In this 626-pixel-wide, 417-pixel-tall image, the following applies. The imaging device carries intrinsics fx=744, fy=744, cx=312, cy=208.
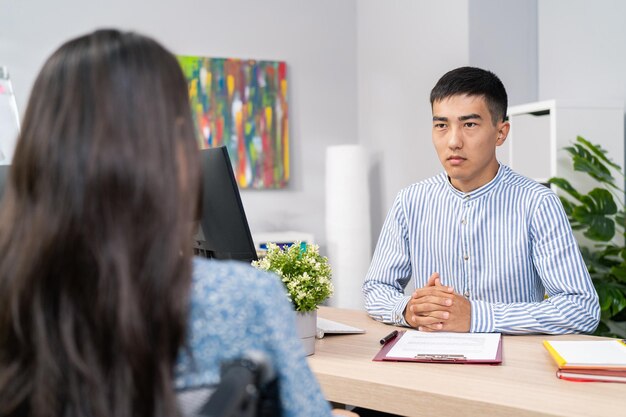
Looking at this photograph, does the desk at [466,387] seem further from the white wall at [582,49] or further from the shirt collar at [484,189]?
the white wall at [582,49]

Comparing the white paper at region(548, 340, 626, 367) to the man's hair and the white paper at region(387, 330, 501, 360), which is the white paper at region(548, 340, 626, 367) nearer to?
the white paper at region(387, 330, 501, 360)

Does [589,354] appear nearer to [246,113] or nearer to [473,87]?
[473,87]

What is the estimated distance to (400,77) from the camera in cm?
489

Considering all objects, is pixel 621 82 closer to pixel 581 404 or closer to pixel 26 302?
pixel 581 404

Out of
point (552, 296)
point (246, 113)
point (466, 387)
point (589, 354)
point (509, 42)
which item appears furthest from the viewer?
point (246, 113)

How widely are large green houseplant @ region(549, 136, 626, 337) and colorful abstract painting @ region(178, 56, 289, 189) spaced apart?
2066 millimetres

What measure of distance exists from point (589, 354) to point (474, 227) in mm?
770

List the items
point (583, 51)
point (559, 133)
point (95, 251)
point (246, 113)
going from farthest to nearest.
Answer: point (246, 113) < point (583, 51) < point (559, 133) < point (95, 251)

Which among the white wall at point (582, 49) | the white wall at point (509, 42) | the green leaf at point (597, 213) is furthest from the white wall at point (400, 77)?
the green leaf at point (597, 213)

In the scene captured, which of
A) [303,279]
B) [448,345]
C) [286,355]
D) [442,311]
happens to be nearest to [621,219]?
[442,311]

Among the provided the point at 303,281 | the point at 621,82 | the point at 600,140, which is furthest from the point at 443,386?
the point at 621,82

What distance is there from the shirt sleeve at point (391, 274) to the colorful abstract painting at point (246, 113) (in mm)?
2547

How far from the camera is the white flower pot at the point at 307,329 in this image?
1.71 m

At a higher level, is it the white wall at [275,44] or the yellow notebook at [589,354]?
the white wall at [275,44]
